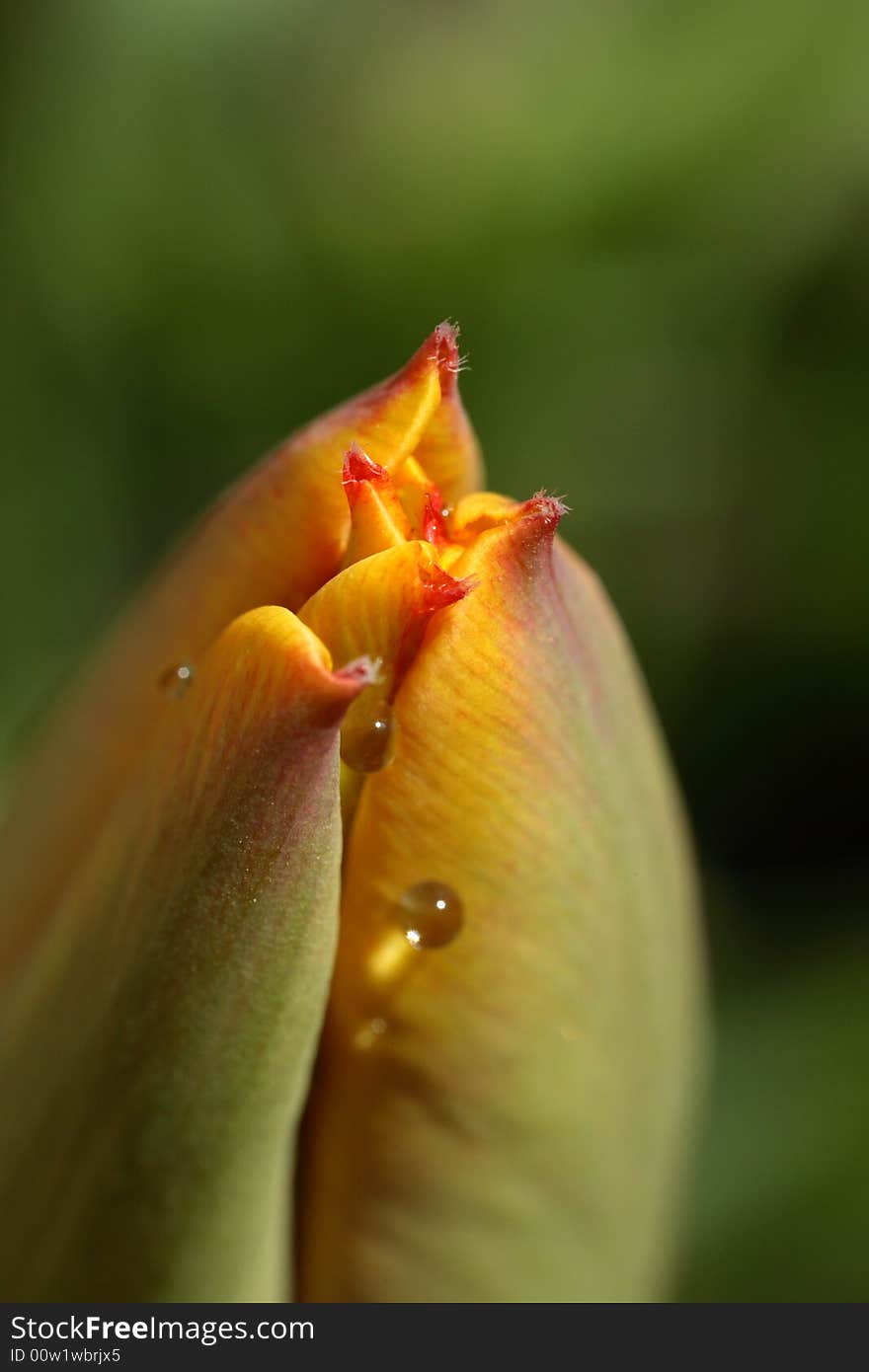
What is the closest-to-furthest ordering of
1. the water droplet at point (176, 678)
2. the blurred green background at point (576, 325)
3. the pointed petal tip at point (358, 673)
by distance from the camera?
the pointed petal tip at point (358, 673) → the water droplet at point (176, 678) → the blurred green background at point (576, 325)

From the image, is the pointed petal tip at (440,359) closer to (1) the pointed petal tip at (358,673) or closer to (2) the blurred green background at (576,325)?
(1) the pointed petal tip at (358,673)

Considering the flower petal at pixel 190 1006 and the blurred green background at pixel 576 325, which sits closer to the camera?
the flower petal at pixel 190 1006

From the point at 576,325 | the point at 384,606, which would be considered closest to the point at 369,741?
the point at 384,606

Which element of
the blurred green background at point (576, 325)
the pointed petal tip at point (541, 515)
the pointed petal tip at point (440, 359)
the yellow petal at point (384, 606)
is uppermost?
the blurred green background at point (576, 325)

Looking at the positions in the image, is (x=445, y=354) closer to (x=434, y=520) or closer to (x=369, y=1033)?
(x=434, y=520)

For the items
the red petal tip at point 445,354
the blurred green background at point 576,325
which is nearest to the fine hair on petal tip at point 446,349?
the red petal tip at point 445,354

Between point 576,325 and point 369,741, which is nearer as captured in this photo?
point 369,741
